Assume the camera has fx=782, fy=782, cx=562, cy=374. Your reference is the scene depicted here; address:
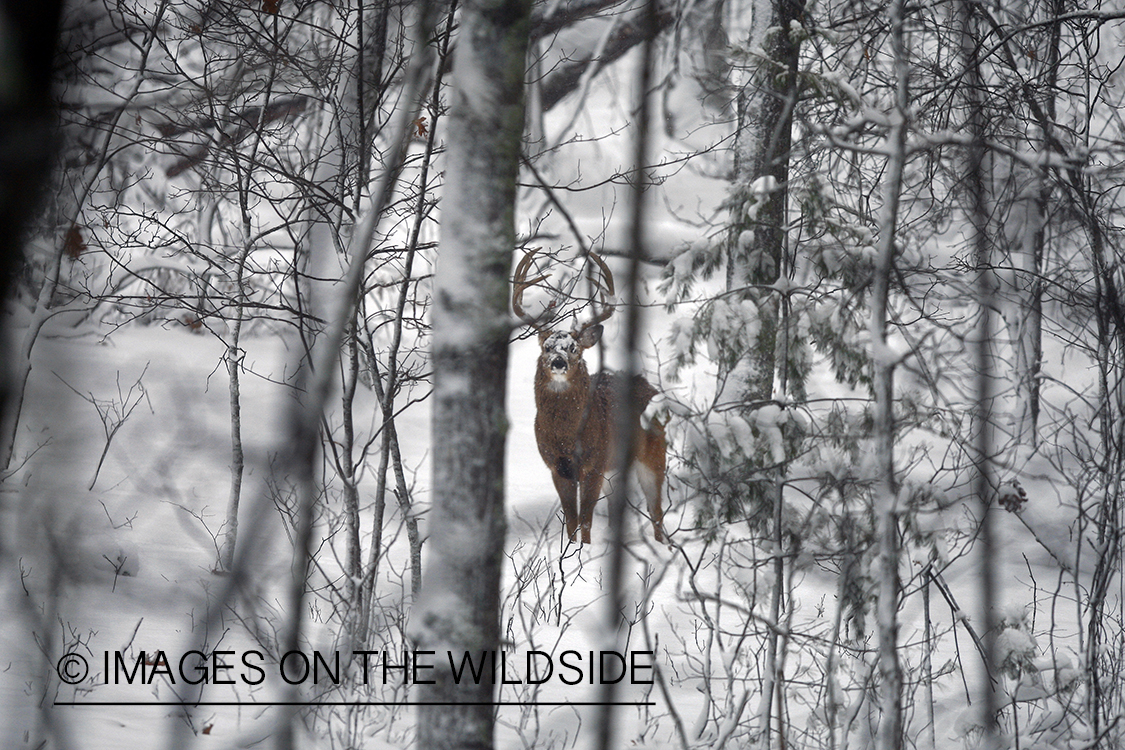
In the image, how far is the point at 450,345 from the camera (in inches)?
84.1

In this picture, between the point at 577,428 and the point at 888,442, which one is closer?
the point at 888,442

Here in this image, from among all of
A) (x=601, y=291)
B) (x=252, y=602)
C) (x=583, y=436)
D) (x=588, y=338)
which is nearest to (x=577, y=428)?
(x=583, y=436)

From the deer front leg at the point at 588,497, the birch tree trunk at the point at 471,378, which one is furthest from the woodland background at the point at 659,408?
the deer front leg at the point at 588,497

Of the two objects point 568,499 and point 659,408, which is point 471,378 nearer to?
point 659,408

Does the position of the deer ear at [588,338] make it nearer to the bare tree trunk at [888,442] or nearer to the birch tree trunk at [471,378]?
the bare tree trunk at [888,442]

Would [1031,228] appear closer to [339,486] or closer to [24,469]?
[339,486]

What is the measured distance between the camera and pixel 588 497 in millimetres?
6059

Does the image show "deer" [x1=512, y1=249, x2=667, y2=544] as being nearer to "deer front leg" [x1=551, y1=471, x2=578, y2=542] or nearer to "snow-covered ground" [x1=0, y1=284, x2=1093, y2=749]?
"deer front leg" [x1=551, y1=471, x2=578, y2=542]

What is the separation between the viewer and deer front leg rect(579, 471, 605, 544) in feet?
19.8

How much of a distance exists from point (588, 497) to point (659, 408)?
212 cm

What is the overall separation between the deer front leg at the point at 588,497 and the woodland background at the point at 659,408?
0.24 metres

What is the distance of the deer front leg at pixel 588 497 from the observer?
237 inches

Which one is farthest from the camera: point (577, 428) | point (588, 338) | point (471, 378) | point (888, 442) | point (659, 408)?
point (577, 428)

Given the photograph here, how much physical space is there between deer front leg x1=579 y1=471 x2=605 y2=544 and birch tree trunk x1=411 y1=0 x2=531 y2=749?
152 inches
